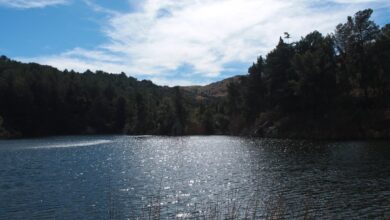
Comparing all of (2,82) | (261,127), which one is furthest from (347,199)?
(2,82)

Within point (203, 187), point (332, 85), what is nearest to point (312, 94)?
point (332, 85)

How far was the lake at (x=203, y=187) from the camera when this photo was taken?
104 feet

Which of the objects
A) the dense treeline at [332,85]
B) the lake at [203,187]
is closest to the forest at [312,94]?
the dense treeline at [332,85]

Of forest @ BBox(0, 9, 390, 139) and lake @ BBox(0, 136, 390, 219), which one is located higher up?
forest @ BBox(0, 9, 390, 139)

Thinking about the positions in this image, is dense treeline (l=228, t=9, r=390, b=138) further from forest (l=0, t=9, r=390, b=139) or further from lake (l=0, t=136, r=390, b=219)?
lake (l=0, t=136, r=390, b=219)

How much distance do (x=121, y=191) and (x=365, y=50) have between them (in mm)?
82072

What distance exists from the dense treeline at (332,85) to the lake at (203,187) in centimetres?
3409

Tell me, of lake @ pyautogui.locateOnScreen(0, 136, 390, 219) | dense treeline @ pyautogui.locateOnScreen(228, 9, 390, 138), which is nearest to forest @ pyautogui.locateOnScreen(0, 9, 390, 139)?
dense treeline @ pyautogui.locateOnScreen(228, 9, 390, 138)

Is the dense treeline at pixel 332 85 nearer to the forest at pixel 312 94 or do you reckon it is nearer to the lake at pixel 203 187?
the forest at pixel 312 94

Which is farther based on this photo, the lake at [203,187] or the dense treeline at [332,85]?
the dense treeline at [332,85]

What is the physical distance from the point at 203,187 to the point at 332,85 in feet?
249

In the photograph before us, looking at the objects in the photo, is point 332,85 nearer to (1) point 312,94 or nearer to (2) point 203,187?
(1) point 312,94

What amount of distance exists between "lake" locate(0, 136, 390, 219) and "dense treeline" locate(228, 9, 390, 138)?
34.1 metres

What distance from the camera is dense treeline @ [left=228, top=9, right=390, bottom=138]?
10131 centimetres
